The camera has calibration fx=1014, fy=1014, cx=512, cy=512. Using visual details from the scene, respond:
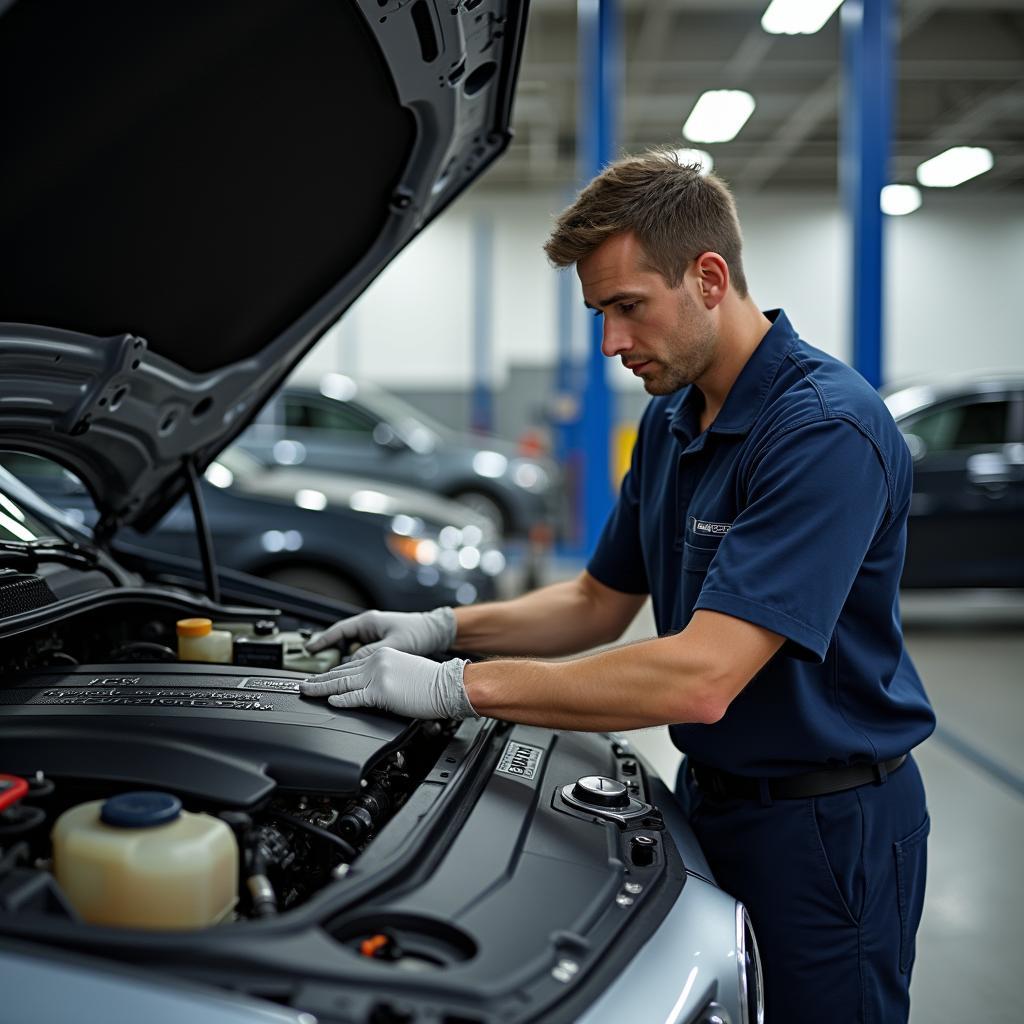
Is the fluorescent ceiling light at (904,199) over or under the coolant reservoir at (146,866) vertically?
over

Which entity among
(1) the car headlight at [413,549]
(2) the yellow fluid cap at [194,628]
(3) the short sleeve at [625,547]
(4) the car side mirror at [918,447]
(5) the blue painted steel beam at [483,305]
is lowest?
(2) the yellow fluid cap at [194,628]

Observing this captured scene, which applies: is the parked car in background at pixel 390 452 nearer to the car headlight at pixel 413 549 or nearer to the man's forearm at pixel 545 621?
the car headlight at pixel 413 549

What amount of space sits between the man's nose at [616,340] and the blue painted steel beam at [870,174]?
11.1 feet

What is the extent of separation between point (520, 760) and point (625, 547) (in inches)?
21.0

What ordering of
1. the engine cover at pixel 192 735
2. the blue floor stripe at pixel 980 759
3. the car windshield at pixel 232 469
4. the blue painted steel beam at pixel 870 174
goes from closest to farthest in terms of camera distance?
the engine cover at pixel 192 735
the blue floor stripe at pixel 980 759
the car windshield at pixel 232 469
the blue painted steel beam at pixel 870 174

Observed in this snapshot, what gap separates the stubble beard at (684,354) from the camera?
1506 mm

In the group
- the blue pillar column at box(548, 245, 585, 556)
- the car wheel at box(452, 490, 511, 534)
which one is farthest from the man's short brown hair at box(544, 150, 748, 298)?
the car wheel at box(452, 490, 511, 534)

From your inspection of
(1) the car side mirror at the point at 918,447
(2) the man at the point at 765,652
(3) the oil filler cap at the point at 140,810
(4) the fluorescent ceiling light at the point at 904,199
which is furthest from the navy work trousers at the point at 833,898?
(4) the fluorescent ceiling light at the point at 904,199

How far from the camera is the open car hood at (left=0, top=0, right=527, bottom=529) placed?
121 cm

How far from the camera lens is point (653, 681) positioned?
1283mm

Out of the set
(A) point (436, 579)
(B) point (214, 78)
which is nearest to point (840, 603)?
(B) point (214, 78)

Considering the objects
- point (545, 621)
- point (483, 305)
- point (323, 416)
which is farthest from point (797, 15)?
point (483, 305)

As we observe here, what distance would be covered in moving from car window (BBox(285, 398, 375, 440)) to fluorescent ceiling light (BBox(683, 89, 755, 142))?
4.84m

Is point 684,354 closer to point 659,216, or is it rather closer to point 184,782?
point 659,216
